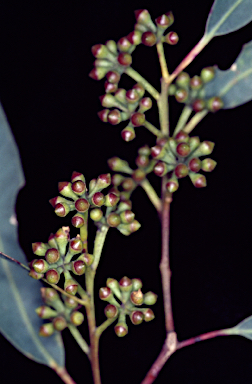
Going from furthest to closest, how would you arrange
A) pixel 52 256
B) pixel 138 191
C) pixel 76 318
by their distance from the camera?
pixel 138 191
pixel 76 318
pixel 52 256

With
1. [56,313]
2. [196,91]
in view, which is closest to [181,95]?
[196,91]

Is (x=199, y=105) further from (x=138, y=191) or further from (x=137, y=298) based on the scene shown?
(x=137, y=298)

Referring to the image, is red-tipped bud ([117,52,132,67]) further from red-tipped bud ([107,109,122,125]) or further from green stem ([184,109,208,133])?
green stem ([184,109,208,133])

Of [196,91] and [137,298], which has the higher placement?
[196,91]

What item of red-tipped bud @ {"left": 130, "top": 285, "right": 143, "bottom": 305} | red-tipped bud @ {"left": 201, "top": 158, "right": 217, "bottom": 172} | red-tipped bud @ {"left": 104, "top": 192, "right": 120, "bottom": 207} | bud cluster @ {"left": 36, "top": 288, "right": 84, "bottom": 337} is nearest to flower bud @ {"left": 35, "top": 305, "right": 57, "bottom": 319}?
bud cluster @ {"left": 36, "top": 288, "right": 84, "bottom": 337}

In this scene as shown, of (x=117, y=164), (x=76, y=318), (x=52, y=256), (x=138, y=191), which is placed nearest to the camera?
(x=52, y=256)

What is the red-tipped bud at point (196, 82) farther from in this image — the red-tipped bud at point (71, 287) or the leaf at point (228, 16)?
the red-tipped bud at point (71, 287)
